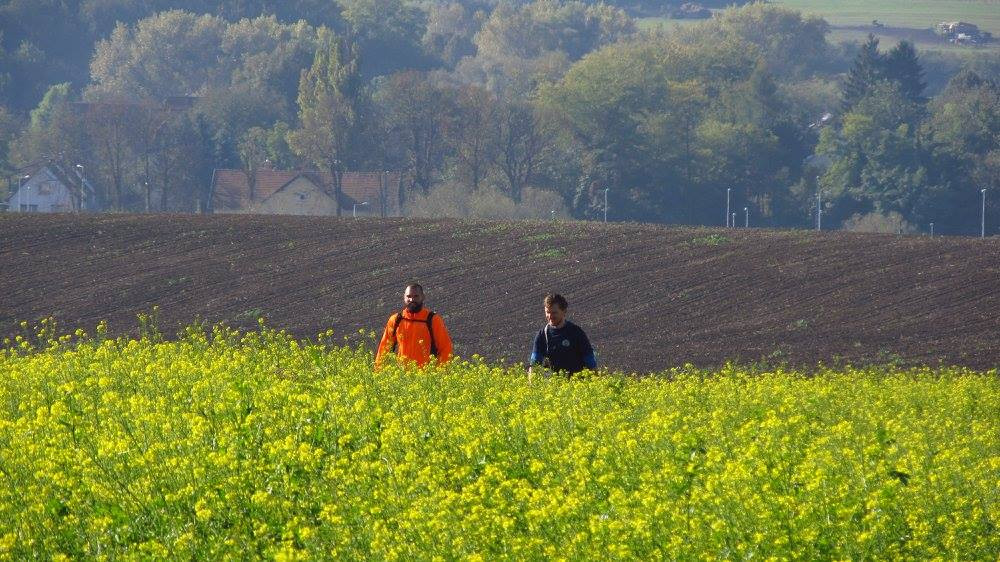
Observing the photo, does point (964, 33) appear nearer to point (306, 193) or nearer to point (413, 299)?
point (306, 193)

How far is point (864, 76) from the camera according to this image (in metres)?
85.4

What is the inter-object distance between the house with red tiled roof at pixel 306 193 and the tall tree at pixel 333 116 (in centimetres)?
53

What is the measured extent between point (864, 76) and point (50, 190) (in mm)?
44459

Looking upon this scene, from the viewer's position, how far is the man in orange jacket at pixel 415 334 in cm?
1279

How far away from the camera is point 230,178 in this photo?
71.9m

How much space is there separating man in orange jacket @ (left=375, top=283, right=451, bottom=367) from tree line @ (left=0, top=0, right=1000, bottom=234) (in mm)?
45986

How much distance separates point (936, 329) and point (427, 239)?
13.7 meters

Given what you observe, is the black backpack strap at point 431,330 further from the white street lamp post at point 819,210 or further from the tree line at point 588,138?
the white street lamp post at point 819,210

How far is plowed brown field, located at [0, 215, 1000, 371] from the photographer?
2373cm

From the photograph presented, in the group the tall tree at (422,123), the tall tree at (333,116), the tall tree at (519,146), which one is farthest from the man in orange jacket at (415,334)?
the tall tree at (422,123)

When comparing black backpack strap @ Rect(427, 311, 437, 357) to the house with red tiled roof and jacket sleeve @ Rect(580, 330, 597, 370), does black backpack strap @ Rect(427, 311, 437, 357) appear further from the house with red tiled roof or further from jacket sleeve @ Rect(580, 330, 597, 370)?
the house with red tiled roof

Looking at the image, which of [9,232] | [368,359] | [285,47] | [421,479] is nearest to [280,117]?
[285,47]

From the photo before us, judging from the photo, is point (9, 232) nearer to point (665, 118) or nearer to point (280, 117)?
point (665, 118)

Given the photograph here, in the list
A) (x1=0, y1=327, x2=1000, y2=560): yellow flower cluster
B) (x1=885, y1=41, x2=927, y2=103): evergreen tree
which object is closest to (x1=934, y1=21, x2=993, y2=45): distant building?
(x1=885, y1=41, x2=927, y2=103): evergreen tree
